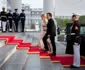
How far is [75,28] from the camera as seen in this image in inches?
363

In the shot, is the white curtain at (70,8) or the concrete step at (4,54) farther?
the white curtain at (70,8)

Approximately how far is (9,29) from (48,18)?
863cm

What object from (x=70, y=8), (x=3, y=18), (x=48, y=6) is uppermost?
(x=48, y=6)

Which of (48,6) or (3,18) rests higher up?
(48,6)

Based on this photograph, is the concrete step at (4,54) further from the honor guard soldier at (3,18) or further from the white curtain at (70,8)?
the white curtain at (70,8)

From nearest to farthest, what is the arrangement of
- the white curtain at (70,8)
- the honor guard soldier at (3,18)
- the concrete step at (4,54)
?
1. the concrete step at (4,54)
2. the honor guard soldier at (3,18)
3. the white curtain at (70,8)

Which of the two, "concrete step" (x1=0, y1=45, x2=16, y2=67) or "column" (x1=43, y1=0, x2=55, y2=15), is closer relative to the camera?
"concrete step" (x1=0, y1=45, x2=16, y2=67)

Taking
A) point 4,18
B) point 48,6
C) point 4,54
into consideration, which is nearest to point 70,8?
point 48,6

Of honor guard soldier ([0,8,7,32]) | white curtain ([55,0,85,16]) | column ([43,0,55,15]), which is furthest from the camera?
column ([43,0,55,15])

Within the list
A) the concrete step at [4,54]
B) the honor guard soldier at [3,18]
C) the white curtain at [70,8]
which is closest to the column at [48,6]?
the white curtain at [70,8]

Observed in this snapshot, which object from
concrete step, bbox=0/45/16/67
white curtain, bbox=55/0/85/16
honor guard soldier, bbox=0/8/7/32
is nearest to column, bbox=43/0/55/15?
white curtain, bbox=55/0/85/16

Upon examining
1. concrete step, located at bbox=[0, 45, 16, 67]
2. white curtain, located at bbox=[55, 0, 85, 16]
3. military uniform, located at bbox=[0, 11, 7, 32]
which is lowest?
concrete step, located at bbox=[0, 45, 16, 67]

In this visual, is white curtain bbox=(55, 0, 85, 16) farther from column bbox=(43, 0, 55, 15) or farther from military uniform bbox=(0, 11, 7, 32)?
military uniform bbox=(0, 11, 7, 32)

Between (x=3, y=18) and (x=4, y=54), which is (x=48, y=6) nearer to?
(x=3, y=18)
